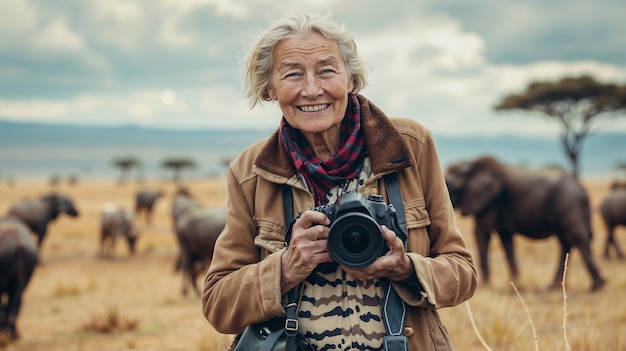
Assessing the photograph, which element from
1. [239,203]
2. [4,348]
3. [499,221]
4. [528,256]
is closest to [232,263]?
[239,203]

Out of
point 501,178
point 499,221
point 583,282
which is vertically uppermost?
point 501,178

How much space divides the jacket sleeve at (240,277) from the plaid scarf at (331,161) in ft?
0.79

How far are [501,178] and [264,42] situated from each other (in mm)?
8399

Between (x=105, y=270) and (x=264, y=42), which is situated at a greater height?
(x=264, y=42)

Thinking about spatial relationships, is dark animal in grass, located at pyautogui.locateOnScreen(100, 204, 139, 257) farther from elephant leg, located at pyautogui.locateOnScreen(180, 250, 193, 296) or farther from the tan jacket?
the tan jacket

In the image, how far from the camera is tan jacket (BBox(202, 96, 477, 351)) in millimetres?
2348

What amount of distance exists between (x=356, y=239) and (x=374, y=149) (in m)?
0.40

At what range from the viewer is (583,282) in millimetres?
10539

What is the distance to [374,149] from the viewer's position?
2.43m

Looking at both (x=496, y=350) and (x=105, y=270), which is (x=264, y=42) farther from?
(x=105, y=270)

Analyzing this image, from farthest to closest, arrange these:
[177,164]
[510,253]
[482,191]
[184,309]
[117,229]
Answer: [177,164], [117,229], [510,253], [482,191], [184,309]

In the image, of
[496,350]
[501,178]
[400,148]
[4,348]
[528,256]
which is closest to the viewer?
[400,148]

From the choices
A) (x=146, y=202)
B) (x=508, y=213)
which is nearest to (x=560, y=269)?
(x=508, y=213)

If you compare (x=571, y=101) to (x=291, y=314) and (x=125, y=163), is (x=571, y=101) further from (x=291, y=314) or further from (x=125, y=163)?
(x=125, y=163)
